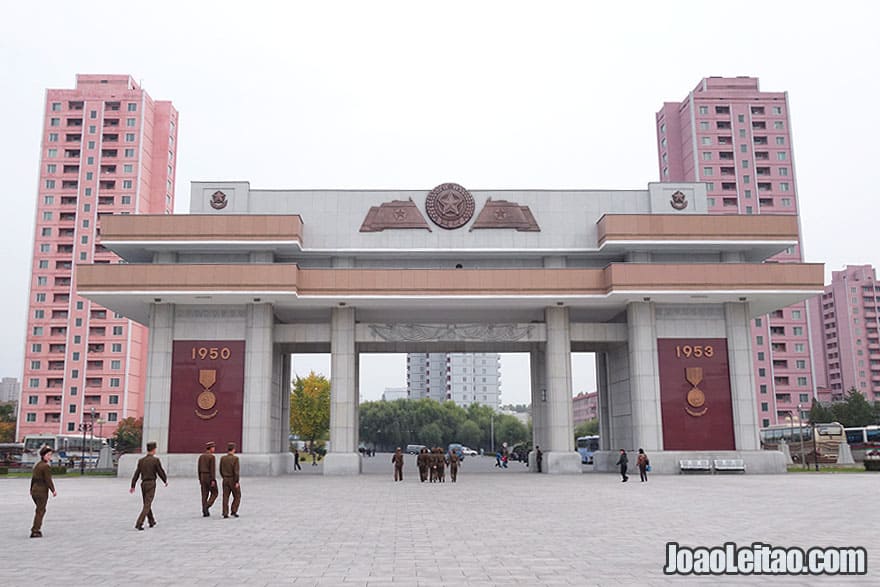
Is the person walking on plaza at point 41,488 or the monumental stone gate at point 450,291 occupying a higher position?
the monumental stone gate at point 450,291

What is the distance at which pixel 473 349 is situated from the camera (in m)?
45.8

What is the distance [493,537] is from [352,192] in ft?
101

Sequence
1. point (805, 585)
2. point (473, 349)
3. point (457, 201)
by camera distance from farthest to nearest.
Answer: point (473, 349)
point (457, 201)
point (805, 585)

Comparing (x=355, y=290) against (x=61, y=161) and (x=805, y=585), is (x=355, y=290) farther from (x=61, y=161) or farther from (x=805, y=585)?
(x=61, y=161)

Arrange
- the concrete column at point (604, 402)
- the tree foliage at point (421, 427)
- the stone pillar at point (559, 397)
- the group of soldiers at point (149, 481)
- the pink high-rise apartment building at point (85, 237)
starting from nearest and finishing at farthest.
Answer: the group of soldiers at point (149, 481)
the stone pillar at point (559, 397)
the concrete column at point (604, 402)
the pink high-rise apartment building at point (85, 237)
the tree foliage at point (421, 427)

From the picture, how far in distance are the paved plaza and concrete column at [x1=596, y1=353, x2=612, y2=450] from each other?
2090 cm

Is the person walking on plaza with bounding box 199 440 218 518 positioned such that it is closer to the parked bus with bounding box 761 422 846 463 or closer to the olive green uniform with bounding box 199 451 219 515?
the olive green uniform with bounding box 199 451 219 515

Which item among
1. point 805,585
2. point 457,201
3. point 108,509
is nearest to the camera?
point 805,585

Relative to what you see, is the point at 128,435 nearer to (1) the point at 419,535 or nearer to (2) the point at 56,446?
(2) the point at 56,446

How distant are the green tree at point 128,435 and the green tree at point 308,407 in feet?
54.2

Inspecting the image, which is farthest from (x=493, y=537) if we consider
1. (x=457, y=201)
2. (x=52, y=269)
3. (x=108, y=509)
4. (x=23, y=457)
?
(x=52, y=269)

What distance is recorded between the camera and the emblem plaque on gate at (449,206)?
42.1 m

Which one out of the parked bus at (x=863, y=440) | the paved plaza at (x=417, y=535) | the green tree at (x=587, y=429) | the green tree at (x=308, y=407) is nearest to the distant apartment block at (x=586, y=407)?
the green tree at (x=587, y=429)

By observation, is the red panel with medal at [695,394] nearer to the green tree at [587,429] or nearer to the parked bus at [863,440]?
the parked bus at [863,440]
